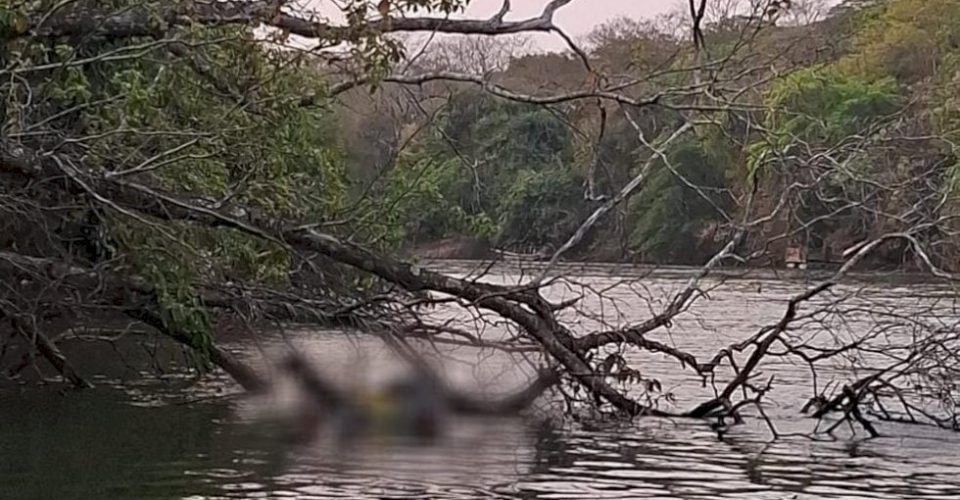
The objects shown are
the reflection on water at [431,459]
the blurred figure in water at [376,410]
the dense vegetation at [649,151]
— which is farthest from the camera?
the dense vegetation at [649,151]

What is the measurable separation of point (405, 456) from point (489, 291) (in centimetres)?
194

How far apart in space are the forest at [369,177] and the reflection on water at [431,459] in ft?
1.71

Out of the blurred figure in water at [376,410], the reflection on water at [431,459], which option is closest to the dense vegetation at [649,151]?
the reflection on water at [431,459]

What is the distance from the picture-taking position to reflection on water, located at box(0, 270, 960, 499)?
1181 cm

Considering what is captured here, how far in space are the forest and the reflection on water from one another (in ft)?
1.71

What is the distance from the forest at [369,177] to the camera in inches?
500

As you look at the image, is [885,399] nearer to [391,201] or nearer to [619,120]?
[619,120]

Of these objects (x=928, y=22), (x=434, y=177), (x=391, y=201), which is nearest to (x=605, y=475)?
(x=391, y=201)

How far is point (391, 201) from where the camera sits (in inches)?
592

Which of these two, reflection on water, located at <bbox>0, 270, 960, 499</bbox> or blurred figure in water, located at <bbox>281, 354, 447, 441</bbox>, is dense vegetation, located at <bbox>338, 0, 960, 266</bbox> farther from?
blurred figure in water, located at <bbox>281, 354, 447, 441</bbox>

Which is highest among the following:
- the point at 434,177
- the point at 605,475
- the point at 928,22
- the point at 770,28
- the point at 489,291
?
the point at 928,22

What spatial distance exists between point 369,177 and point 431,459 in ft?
17.0

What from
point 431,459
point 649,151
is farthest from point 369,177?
point 431,459

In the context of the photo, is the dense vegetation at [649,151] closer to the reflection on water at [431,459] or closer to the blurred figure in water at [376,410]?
the reflection on water at [431,459]
